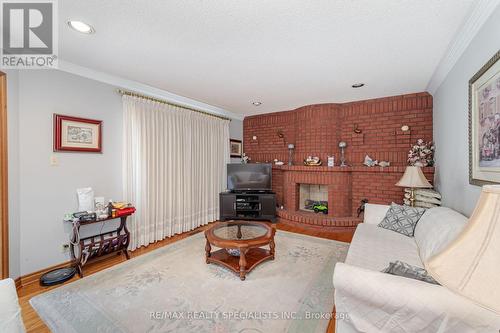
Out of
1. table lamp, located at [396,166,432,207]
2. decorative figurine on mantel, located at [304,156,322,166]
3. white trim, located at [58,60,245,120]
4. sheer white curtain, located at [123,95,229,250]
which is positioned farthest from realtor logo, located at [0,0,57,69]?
table lamp, located at [396,166,432,207]

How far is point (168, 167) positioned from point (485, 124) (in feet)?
12.4

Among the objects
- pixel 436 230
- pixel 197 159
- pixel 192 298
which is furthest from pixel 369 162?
pixel 192 298

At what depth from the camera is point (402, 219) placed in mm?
2510

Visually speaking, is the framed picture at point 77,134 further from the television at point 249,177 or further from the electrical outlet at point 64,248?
the television at point 249,177

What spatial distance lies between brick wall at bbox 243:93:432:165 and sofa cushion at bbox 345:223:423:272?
191cm

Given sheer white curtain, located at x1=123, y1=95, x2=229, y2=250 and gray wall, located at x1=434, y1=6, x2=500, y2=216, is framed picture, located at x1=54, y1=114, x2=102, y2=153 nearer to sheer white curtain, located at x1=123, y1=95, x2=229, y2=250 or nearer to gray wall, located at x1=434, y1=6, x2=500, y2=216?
sheer white curtain, located at x1=123, y1=95, x2=229, y2=250

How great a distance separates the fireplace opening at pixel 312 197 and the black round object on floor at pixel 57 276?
392 cm

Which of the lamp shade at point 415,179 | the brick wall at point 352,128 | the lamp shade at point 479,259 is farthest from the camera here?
the brick wall at point 352,128

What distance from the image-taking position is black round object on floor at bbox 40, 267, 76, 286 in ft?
7.02

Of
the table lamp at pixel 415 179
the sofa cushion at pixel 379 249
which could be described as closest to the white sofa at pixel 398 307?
the sofa cushion at pixel 379 249

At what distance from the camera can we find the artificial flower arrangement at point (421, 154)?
3350 millimetres

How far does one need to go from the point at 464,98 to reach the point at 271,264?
2.67 m

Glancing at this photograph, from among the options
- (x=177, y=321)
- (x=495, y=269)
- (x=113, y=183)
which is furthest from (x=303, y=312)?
(x=113, y=183)

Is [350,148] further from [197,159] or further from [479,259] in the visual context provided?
[479,259]
